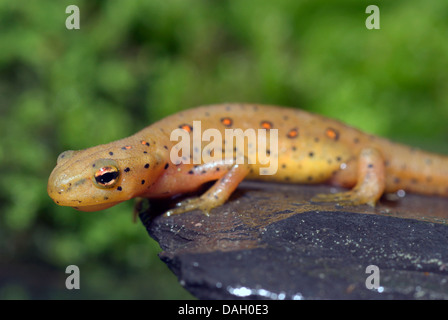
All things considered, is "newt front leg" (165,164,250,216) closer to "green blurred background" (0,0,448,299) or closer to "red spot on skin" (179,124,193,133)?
"red spot on skin" (179,124,193,133)

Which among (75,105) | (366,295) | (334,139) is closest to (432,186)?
(334,139)

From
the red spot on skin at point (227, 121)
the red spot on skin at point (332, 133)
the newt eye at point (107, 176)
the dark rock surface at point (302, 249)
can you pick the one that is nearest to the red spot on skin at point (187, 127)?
the red spot on skin at point (227, 121)

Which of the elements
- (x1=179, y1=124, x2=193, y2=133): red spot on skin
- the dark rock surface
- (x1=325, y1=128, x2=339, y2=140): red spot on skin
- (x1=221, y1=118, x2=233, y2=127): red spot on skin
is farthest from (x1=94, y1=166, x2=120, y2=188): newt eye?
(x1=325, y1=128, x2=339, y2=140): red spot on skin

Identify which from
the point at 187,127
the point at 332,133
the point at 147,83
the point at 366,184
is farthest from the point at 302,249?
the point at 147,83

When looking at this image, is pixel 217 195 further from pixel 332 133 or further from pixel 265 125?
pixel 332 133
